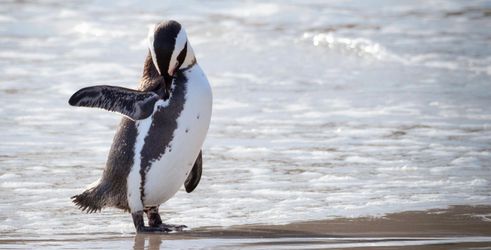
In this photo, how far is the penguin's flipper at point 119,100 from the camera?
5.24 metres

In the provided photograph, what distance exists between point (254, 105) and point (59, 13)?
539cm

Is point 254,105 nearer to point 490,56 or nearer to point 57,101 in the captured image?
point 57,101

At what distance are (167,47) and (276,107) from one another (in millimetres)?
3402

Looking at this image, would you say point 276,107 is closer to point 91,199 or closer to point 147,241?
point 91,199

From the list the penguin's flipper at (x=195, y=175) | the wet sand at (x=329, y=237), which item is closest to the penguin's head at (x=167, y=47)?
the penguin's flipper at (x=195, y=175)

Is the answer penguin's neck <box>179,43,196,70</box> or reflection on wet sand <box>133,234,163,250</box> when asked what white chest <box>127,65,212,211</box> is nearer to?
penguin's neck <box>179,43,196,70</box>

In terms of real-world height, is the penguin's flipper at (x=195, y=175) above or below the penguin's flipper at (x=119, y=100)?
below

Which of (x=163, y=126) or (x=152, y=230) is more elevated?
(x=163, y=126)

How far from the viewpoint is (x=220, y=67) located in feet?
33.4

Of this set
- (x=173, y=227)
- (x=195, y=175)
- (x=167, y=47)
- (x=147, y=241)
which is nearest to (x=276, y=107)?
(x=195, y=175)

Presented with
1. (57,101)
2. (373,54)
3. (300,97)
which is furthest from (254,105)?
(373,54)

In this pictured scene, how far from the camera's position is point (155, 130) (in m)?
5.32

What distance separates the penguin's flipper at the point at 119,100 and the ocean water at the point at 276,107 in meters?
0.58

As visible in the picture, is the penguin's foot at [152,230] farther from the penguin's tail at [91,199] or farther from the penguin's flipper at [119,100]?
the penguin's flipper at [119,100]
